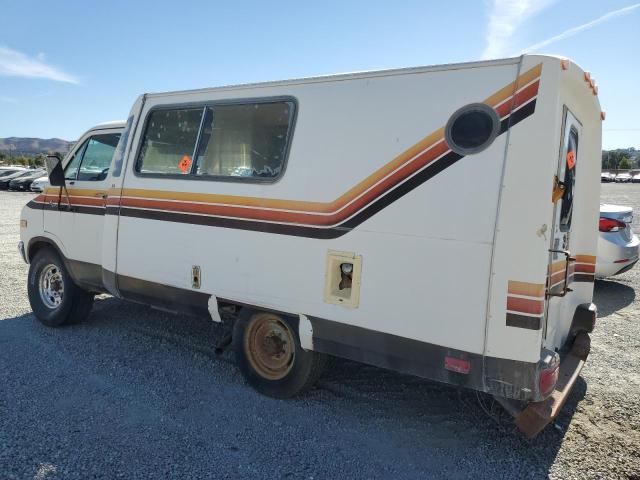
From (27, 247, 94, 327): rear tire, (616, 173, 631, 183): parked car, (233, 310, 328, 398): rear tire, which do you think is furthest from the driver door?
(616, 173, 631, 183): parked car

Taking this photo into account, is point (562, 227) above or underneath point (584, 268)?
above

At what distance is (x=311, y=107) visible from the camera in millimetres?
3854

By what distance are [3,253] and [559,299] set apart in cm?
993

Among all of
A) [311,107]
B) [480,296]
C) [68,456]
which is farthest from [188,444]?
[311,107]

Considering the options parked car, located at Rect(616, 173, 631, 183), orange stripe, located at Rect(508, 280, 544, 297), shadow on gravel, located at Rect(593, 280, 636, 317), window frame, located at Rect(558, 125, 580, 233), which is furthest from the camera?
parked car, located at Rect(616, 173, 631, 183)

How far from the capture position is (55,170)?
5539 mm

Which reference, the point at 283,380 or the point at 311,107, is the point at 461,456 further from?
the point at 311,107

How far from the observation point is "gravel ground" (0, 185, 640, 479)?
3.35 metres

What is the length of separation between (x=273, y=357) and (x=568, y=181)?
2.65 metres

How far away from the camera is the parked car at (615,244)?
7.68 m

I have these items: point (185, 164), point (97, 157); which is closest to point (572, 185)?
point (185, 164)

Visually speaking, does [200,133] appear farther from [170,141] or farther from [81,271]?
[81,271]

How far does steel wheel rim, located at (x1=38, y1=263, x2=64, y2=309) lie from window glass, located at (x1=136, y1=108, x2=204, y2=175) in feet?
6.57

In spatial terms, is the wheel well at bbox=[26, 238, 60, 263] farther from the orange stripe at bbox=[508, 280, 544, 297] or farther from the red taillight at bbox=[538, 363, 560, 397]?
the red taillight at bbox=[538, 363, 560, 397]
